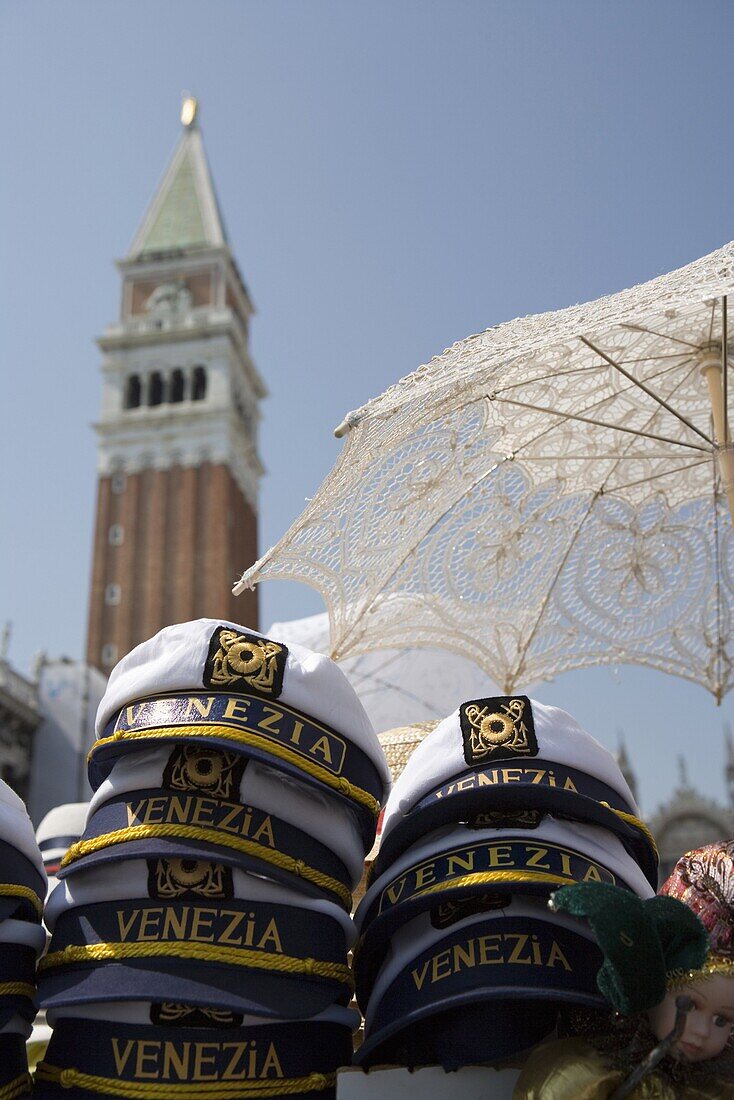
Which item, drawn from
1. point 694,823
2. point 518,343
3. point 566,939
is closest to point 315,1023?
point 566,939

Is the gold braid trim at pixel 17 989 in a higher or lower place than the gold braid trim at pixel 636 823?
lower

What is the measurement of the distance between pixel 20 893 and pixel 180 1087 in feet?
1.36

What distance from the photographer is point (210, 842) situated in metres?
1.55

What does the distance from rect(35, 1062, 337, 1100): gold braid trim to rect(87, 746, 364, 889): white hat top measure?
349 mm

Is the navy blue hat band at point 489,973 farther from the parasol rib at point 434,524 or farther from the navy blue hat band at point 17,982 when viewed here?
the parasol rib at point 434,524

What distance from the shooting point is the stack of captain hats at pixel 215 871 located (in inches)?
57.3

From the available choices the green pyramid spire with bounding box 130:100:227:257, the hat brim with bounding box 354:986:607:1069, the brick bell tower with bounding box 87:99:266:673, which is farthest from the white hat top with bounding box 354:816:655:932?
the green pyramid spire with bounding box 130:100:227:257

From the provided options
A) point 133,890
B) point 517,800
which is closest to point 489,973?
point 517,800

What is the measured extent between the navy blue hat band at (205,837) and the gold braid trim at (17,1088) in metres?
0.30

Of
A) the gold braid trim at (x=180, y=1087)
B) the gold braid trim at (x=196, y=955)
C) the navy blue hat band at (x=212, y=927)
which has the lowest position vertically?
the gold braid trim at (x=180, y=1087)

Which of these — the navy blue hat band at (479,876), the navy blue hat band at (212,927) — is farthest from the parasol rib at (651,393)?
the navy blue hat band at (212,927)

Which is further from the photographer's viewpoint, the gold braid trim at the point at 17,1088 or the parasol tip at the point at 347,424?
the parasol tip at the point at 347,424

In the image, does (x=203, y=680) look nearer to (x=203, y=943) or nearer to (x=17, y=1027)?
(x=203, y=943)

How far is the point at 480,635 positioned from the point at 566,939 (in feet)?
9.21
